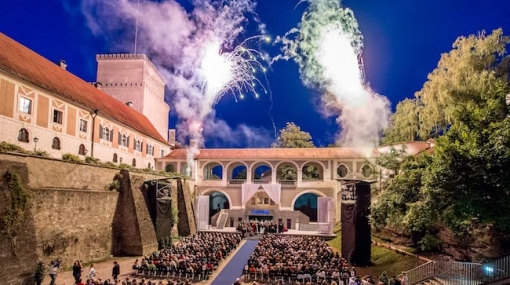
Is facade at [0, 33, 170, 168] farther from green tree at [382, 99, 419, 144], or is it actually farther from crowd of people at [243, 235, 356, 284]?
green tree at [382, 99, 419, 144]

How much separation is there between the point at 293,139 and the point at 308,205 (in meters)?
13.4

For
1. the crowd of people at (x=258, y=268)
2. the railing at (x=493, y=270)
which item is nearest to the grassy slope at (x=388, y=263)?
the crowd of people at (x=258, y=268)

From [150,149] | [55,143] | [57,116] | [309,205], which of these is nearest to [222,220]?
[150,149]

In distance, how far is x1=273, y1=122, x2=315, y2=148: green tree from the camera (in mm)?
57344

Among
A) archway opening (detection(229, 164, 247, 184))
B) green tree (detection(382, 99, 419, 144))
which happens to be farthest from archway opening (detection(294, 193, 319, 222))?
green tree (detection(382, 99, 419, 144))

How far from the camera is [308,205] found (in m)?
48.0

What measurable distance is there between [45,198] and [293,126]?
146 feet

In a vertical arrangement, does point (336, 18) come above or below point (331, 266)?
above

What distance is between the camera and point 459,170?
12.9m

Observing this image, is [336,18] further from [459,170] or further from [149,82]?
[149,82]

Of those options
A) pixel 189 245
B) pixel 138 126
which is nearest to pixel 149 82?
pixel 138 126

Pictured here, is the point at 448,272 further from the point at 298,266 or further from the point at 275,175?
the point at 275,175

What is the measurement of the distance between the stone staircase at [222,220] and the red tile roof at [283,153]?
6902 mm

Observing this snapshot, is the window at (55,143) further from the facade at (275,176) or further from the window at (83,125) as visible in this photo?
the facade at (275,176)
